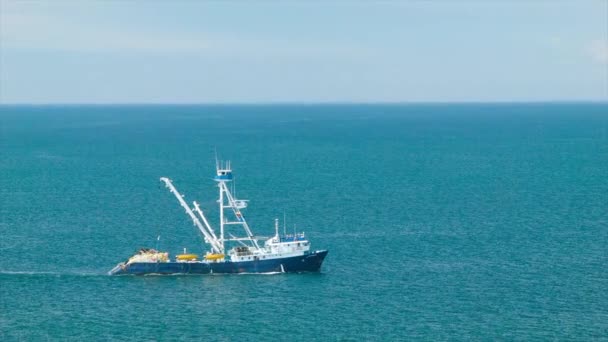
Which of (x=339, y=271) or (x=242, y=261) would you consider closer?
(x=242, y=261)

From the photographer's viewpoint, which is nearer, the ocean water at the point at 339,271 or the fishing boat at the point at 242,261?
the ocean water at the point at 339,271

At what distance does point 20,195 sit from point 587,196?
105 m

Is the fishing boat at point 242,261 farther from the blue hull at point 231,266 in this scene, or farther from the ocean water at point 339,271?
the ocean water at point 339,271

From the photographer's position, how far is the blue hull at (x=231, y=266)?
107 m

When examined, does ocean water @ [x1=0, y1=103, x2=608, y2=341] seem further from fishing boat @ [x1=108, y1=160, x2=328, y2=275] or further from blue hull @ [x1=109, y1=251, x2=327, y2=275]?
fishing boat @ [x1=108, y1=160, x2=328, y2=275]

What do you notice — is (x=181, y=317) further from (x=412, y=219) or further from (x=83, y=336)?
(x=412, y=219)

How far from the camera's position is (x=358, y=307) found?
310 ft

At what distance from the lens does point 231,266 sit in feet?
352

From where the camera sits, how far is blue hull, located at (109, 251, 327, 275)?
350ft

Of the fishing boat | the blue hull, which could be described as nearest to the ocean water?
the blue hull

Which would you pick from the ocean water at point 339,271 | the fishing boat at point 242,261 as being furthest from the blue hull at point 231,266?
the ocean water at point 339,271

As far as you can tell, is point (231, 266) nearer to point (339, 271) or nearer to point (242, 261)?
point (242, 261)

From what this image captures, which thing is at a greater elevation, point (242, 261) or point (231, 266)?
point (242, 261)

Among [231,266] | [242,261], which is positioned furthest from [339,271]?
[231,266]
